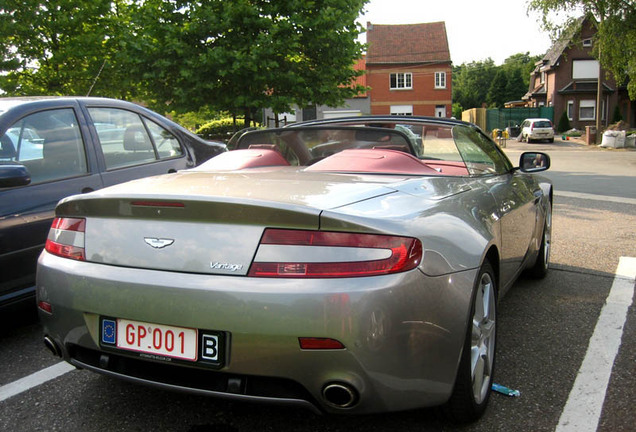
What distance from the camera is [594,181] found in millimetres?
14336

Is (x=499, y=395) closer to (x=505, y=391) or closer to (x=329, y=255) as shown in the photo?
(x=505, y=391)

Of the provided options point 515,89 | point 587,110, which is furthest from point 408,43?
point 515,89

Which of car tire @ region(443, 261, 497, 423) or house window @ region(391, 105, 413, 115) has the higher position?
house window @ region(391, 105, 413, 115)

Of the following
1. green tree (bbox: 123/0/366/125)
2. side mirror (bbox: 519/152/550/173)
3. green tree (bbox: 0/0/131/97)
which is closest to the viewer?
side mirror (bbox: 519/152/550/173)

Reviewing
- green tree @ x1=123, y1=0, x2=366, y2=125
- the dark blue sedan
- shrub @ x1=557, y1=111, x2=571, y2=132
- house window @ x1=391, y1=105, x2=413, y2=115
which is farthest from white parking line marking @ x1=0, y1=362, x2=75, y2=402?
shrub @ x1=557, y1=111, x2=571, y2=132

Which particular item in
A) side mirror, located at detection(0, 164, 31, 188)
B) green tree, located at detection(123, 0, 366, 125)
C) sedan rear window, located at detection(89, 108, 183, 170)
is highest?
green tree, located at detection(123, 0, 366, 125)

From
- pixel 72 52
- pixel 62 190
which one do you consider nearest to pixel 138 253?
pixel 62 190

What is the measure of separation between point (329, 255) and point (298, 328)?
28 centimetres

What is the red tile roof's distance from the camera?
52844 millimetres

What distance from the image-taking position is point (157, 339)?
7.34 ft

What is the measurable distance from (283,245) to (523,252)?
2355 millimetres

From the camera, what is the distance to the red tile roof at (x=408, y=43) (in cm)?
5284

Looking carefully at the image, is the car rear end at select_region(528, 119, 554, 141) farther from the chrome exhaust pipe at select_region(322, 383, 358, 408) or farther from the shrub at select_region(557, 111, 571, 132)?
the chrome exhaust pipe at select_region(322, 383, 358, 408)

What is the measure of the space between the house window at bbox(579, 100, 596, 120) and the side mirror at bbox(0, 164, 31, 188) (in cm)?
5863
